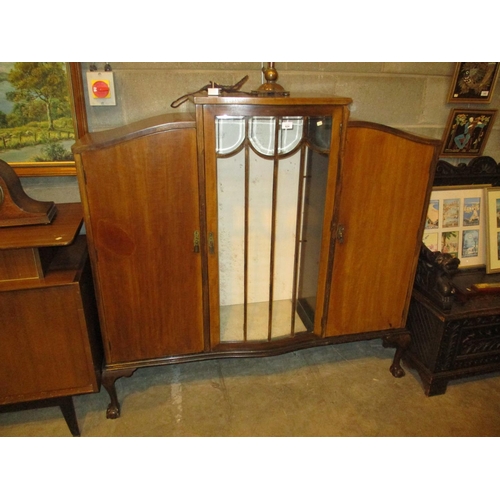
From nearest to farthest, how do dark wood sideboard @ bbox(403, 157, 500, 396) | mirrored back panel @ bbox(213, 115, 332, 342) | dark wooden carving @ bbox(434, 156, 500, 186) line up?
mirrored back panel @ bbox(213, 115, 332, 342) → dark wood sideboard @ bbox(403, 157, 500, 396) → dark wooden carving @ bbox(434, 156, 500, 186)

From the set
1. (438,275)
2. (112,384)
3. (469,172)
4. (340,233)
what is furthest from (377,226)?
(112,384)

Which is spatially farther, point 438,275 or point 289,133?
point 438,275

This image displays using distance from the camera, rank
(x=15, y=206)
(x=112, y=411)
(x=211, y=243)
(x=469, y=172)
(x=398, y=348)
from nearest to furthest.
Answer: (x=15, y=206) < (x=211, y=243) < (x=112, y=411) < (x=398, y=348) < (x=469, y=172)

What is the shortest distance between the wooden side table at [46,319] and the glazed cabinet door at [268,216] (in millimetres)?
501

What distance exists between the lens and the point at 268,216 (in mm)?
1577

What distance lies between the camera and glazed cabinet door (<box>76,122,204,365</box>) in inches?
51.4

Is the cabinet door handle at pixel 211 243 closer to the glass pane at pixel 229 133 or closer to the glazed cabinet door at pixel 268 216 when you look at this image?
the glazed cabinet door at pixel 268 216

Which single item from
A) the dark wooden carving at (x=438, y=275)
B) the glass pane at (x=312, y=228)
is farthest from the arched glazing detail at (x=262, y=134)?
the dark wooden carving at (x=438, y=275)

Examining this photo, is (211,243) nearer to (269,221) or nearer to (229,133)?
(269,221)

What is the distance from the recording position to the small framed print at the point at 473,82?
1930 millimetres

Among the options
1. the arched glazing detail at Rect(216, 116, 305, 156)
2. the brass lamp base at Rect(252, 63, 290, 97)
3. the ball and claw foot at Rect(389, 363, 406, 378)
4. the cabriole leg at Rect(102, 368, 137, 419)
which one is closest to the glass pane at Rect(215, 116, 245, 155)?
the arched glazing detail at Rect(216, 116, 305, 156)

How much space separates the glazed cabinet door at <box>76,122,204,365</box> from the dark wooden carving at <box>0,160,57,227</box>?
0.23 metres

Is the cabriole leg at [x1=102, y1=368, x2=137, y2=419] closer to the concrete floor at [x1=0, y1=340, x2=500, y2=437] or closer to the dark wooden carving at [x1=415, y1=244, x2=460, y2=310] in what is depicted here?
the concrete floor at [x1=0, y1=340, x2=500, y2=437]

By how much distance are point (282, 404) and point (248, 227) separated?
2.80ft
